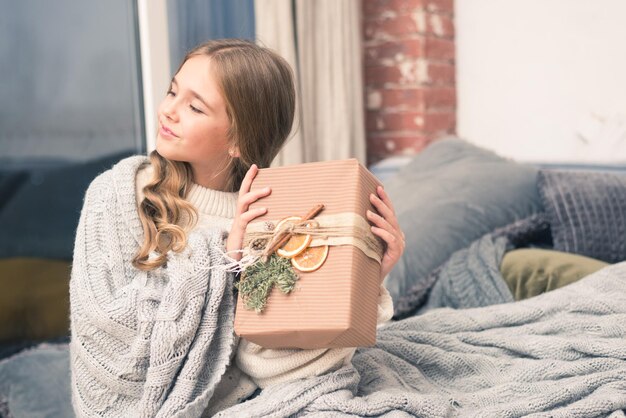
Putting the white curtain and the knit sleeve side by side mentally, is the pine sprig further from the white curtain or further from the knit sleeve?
the white curtain

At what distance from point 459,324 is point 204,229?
63 cm

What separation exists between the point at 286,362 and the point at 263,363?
0.15 ft

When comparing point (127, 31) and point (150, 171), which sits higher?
point (127, 31)

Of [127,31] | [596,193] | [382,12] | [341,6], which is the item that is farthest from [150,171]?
[382,12]

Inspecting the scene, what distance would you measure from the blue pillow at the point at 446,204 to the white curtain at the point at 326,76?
0.51 meters

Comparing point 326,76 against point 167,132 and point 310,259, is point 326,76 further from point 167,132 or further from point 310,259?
point 310,259

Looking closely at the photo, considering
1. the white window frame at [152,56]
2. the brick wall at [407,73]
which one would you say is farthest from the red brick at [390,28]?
the white window frame at [152,56]

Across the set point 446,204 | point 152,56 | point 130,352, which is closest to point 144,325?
point 130,352

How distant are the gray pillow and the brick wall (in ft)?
3.08

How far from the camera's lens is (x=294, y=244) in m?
1.22

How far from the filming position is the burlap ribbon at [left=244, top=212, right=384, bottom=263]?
1.20 meters

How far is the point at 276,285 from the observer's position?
121 cm

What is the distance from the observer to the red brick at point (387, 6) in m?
3.13

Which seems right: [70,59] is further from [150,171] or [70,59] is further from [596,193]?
[596,193]
